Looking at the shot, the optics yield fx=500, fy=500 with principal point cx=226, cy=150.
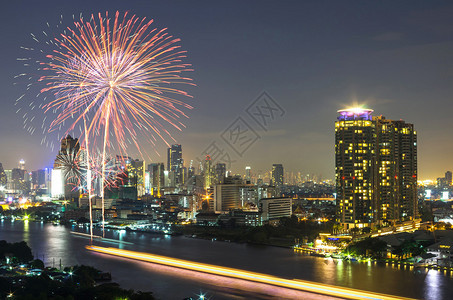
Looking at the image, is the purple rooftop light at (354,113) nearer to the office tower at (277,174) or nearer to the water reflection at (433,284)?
the water reflection at (433,284)

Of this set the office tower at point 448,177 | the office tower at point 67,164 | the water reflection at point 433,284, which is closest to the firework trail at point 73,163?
the office tower at point 67,164

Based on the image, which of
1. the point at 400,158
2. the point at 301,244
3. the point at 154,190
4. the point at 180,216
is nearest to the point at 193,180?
the point at 154,190

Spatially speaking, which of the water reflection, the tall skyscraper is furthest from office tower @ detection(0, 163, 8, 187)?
the water reflection

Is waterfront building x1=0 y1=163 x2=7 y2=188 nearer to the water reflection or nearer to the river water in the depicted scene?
the river water

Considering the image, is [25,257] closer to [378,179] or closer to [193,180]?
[378,179]

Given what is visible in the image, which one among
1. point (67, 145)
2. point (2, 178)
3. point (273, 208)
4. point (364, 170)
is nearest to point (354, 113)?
point (364, 170)

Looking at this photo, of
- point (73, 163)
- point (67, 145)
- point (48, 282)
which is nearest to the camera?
point (48, 282)

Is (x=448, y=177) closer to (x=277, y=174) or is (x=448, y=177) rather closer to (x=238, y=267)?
(x=277, y=174)
